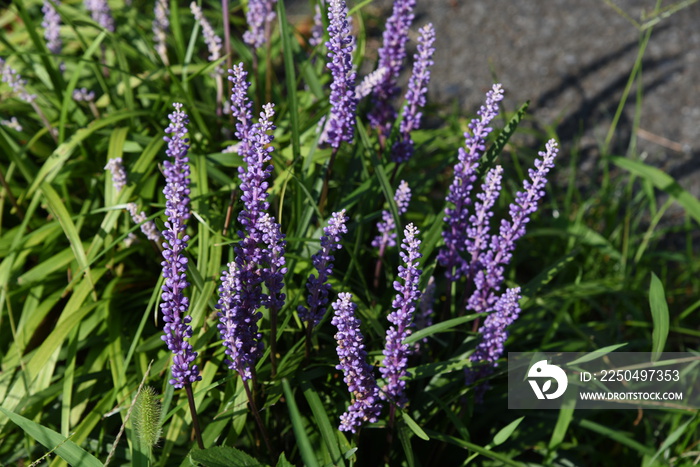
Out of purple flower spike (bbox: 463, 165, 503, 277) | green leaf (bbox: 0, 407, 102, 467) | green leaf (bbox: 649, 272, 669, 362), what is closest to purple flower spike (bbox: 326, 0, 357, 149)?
purple flower spike (bbox: 463, 165, 503, 277)

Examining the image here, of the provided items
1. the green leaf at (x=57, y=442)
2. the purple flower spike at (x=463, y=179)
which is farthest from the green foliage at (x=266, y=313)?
the purple flower spike at (x=463, y=179)

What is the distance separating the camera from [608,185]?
5.02m

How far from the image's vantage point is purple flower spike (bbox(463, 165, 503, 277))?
2852 mm

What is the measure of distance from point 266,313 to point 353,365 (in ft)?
2.15

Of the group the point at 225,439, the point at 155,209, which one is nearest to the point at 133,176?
the point at 155,209

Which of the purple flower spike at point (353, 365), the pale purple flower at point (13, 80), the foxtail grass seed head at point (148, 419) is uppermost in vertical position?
the pale purple flower at point (13, 80)

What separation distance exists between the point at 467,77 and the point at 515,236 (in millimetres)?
3743

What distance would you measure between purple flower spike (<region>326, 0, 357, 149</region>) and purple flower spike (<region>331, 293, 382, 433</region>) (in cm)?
82

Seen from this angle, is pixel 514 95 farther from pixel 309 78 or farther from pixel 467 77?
pixel 309 78

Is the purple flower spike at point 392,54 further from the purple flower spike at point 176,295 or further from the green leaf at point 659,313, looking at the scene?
the green leaf at point 659,313

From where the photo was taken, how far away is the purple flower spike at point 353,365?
2.35 metres

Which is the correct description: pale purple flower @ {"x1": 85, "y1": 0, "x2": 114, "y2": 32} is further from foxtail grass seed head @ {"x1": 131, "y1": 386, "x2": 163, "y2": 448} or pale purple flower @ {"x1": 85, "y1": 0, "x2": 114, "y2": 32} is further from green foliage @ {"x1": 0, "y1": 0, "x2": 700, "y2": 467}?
foxtail grass seed head @ {"x1": 131, "y1": 386, "x2": 163, "y2": 448}

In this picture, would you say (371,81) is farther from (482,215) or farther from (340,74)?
(482,215)

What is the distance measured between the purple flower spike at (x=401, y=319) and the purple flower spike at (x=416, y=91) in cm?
91
